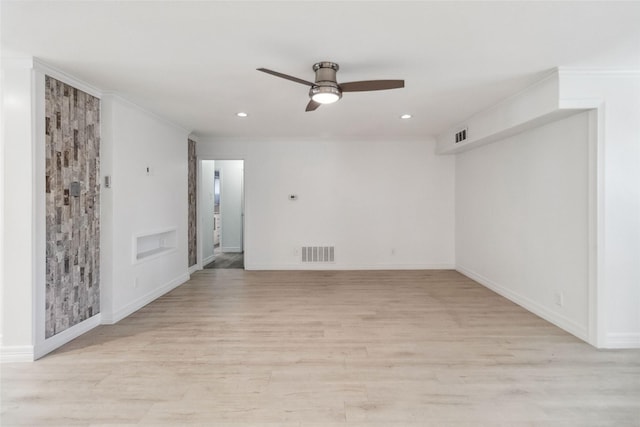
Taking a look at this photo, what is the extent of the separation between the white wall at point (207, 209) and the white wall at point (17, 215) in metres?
3.41

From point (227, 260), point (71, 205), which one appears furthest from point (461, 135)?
point (227, 260)

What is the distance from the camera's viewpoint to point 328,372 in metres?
2.33

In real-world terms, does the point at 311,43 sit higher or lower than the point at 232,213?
higher

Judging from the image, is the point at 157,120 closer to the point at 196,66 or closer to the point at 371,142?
the point at 196,66

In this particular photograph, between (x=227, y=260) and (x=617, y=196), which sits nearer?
(x=617, y=196)

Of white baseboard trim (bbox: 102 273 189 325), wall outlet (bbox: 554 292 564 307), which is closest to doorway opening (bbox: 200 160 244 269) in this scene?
white baseboard trim (bbox: 102 273 189 325)

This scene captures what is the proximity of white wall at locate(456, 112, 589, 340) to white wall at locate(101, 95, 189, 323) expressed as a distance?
480 cm

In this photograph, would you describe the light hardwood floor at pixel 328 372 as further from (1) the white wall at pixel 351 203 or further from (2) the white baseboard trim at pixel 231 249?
(2) the white baseboard trim at pixel 231 249

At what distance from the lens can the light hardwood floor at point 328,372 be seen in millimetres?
1894

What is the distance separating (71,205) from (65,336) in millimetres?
1237

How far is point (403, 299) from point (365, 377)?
77.6 inches

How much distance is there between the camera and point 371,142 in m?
5.79

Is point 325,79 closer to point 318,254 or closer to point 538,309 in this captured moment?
point 538,309

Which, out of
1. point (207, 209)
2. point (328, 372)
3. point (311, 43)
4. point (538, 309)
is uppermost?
point (311, 43)
